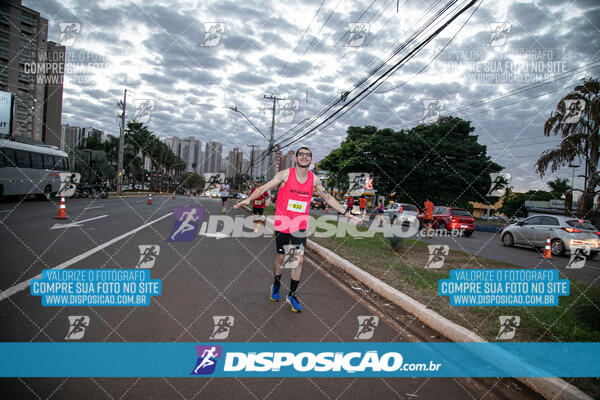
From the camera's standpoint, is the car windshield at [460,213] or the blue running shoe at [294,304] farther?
the car windshield at [460,213]

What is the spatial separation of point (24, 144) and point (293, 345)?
79.8 feet

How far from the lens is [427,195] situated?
35.6 m

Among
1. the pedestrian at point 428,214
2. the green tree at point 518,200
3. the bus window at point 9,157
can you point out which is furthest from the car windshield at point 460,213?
the green tree at point 518,200

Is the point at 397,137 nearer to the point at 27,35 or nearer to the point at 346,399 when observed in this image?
the point at 346,399

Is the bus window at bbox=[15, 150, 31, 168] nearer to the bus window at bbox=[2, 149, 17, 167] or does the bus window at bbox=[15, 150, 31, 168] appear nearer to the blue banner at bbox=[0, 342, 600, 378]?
the bus window at bbox=[2, 149, 17, 167]

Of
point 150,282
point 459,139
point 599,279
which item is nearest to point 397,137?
point 459,139

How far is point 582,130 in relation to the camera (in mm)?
22094

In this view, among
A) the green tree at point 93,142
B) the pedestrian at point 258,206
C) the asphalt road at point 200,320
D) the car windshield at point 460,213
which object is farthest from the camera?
the green tree at point 93,142

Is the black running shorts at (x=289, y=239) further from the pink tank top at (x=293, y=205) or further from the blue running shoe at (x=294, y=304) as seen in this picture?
the blue running shoe at (x=294, y=304)

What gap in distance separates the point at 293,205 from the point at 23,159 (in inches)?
883

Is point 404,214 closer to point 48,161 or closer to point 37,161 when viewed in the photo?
point 37,161

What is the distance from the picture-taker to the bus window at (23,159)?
772 inches

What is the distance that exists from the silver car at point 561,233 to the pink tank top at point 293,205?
12.3 m

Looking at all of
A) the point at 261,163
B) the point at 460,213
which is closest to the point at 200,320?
the point at 460,213
